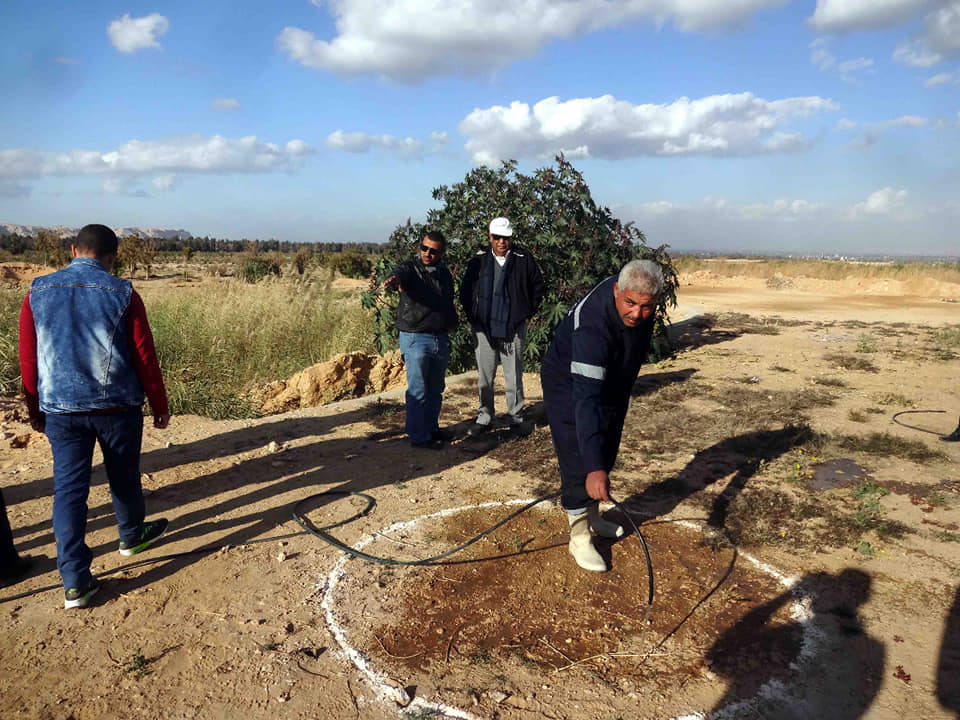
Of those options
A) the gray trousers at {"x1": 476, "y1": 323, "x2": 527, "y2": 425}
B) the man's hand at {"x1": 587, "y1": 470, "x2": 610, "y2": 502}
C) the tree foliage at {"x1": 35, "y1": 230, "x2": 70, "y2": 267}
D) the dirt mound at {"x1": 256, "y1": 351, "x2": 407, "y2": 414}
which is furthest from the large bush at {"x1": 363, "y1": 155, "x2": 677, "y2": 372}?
the tree foliage at {"x1": 35, "y1": 230, "x2": 70, "y2": 267}

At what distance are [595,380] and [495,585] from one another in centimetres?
129

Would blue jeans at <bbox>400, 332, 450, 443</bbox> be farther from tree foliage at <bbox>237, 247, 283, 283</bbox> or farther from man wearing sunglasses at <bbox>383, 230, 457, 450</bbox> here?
tree foliage at <bbox>237, 247, 283, 283</bbox>

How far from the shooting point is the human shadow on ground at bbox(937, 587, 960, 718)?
2.67 metres

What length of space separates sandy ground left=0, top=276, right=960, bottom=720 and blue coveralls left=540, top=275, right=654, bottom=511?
25.4 inches

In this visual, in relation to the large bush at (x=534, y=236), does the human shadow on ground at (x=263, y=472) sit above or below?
below

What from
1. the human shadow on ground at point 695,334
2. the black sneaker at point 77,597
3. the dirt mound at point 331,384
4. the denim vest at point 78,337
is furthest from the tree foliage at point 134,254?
the black sneaker at point 77,597

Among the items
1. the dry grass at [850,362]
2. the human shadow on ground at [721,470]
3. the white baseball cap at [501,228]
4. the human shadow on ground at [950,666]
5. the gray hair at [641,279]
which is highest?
the white baseball cap at [501,228]

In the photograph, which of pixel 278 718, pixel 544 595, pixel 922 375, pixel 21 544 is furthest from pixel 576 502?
pixel 922 375

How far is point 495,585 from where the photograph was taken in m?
3.57

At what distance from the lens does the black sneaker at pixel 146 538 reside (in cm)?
377

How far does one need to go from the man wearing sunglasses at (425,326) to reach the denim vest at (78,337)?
243 cm

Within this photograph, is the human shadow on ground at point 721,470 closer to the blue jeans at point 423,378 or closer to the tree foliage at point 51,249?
the blue jeans at point 423,378

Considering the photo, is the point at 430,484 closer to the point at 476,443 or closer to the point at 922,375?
the point at 476,443

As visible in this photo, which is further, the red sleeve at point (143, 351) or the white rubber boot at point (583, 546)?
the white rubber boot at point (583, 546)
